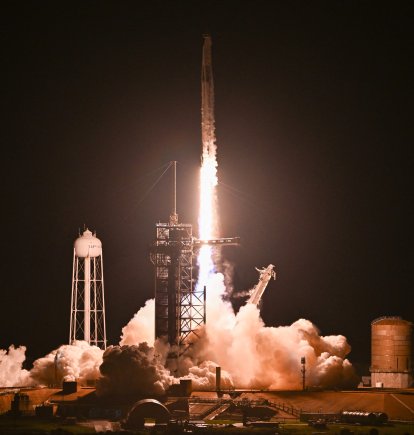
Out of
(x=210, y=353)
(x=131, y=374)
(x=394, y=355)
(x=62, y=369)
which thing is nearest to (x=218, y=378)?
(x=210, y=353)

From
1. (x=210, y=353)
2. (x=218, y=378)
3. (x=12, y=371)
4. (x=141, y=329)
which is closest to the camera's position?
(x=218, y=378)

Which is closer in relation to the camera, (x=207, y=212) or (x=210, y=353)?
(x=210, y=353)

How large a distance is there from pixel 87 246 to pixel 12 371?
11274mm

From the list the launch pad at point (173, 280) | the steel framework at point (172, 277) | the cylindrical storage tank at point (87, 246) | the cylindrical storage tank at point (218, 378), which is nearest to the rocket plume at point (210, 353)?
the cylindrical storage tank at point (218, 378)

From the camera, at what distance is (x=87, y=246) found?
12975 cm

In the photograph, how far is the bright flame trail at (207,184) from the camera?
12650 centimetres

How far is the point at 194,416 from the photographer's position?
112 meters

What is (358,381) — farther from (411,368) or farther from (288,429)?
(288,429)

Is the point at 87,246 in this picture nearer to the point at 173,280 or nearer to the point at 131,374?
the point at 173,280

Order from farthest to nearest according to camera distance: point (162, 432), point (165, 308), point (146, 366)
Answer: point (165, 308) < point (146, 366) < point (162, 432)

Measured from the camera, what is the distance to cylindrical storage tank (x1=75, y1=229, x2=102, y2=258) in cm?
12962

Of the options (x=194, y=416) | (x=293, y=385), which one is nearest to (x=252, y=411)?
(x=194, y=416)

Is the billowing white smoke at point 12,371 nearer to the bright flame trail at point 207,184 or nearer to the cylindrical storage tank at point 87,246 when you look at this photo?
the cylindrical storage tank at point 87,246

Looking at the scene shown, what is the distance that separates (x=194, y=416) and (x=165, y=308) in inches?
520
